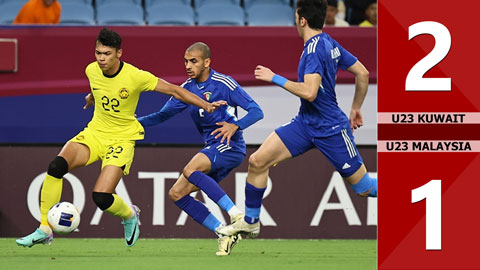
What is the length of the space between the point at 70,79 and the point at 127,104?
2.21 meters

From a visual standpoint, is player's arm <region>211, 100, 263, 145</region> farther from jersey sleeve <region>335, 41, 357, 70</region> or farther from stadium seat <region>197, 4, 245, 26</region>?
stadium seat <region>197, 4, 245, 26</region>

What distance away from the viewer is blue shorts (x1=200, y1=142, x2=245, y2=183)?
720 cm

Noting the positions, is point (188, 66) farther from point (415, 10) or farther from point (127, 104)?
point (415, 10)

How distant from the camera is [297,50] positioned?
9086 millimetres

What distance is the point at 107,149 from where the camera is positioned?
695 cm

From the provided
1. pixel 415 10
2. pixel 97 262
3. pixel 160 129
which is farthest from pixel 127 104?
pixel 415 10

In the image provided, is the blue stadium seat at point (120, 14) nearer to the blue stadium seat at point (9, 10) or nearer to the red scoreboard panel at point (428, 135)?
the blue stadium seat at point (9, 10)

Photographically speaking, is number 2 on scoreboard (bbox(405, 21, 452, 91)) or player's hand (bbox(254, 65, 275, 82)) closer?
number 2 on scoreboard (bbox(405, 21, 452, 91))

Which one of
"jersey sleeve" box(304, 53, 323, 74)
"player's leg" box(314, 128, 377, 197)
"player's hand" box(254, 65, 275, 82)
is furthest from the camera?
"player's leg" box(314, 128, 377, 197)

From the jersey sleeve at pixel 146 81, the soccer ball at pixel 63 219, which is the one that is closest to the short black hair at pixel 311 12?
the jersey sleeve at pixel 146 81

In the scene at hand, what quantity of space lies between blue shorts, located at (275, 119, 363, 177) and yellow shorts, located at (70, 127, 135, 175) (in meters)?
1.19

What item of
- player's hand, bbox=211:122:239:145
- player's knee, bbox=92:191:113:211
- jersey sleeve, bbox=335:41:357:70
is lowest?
player's knee, bbox=92:191:113:211

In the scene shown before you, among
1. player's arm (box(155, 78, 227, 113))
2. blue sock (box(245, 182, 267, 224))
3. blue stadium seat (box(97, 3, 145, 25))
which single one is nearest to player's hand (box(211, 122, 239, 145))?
player's arm (box(155, 78, 227, 113))

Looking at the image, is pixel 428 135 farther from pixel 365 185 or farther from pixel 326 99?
pixel 365 185
